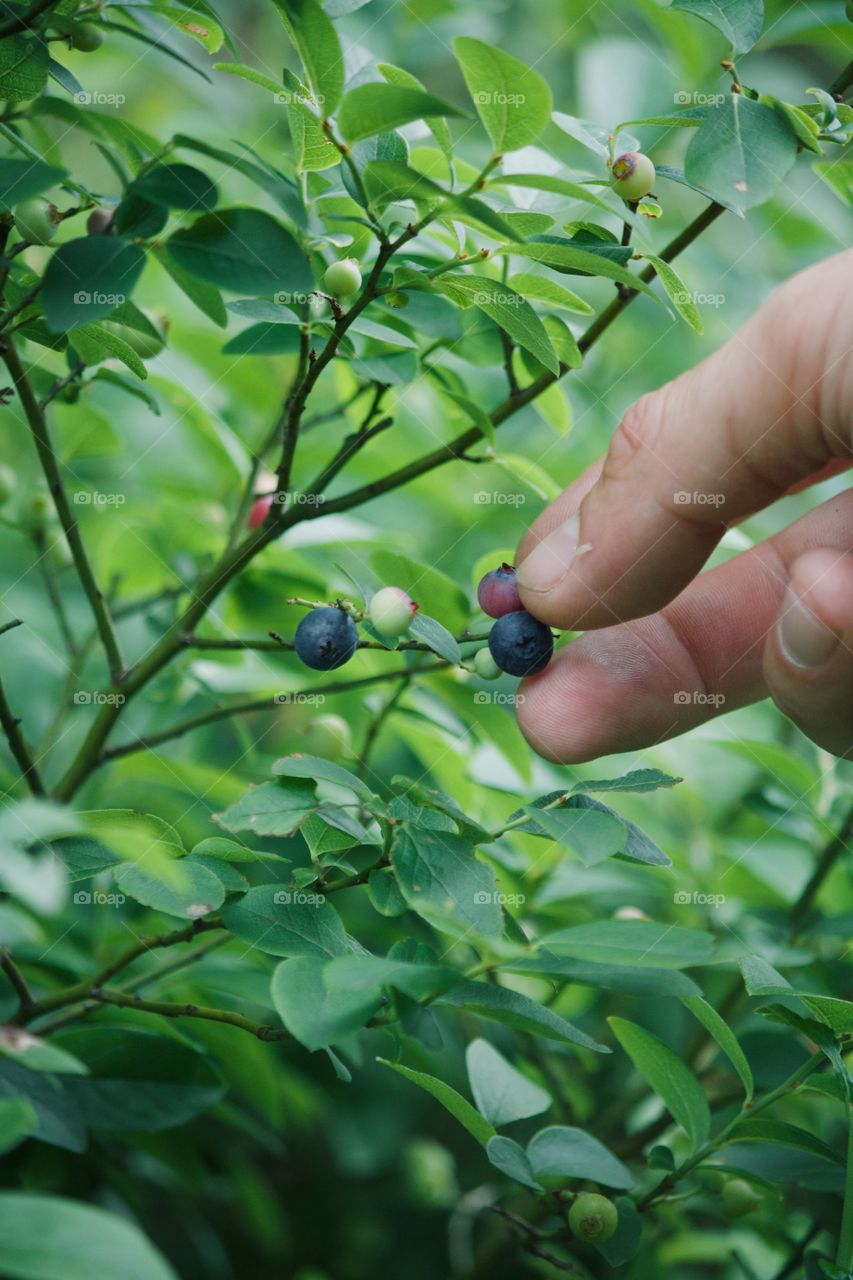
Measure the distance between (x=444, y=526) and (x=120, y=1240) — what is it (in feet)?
5.42

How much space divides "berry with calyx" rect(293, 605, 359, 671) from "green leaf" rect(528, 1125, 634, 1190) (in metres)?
0.45

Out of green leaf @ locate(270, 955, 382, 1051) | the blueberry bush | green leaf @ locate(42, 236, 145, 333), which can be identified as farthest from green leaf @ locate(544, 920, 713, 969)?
green leaf @ locate(42, 236, 145, 333)

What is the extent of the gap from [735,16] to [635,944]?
0.77 m

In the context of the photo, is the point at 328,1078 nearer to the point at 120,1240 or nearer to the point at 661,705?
the point at 661,705

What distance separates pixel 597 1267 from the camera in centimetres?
153

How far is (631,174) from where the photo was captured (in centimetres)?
99

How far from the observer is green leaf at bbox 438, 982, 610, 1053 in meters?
0.83

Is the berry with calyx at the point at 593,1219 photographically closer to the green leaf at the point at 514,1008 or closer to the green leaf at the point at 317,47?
the green leaf at the point at 514,1008

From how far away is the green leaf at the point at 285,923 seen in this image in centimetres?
85

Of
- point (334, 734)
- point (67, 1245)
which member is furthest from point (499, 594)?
point (67, 1245)

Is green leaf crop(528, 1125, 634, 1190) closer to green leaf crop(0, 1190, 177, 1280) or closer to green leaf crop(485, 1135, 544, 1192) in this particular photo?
green leaf crop(485, 1135, 544, 1192)

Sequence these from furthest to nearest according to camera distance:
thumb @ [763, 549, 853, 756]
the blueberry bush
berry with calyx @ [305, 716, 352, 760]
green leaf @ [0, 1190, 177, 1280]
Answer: berry with calyx @ [305, 716, 352, 760]
thumb @ [763, 549, 853, 756]
the blueberry bush
green leaf @ [0, 1190, 177, 1280]

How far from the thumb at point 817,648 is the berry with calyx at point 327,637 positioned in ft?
→ 1.26

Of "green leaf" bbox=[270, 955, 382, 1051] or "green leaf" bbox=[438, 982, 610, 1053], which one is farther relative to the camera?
"green leaf" bbox=[438, 982, 610, 1053]
